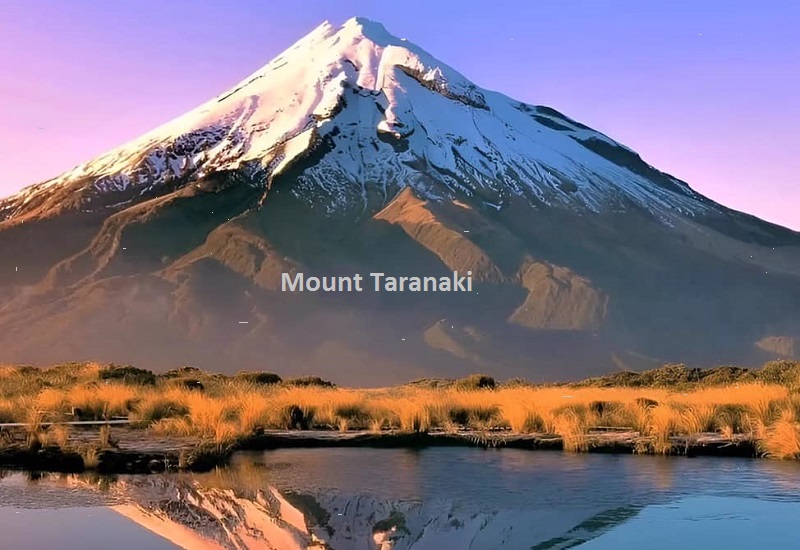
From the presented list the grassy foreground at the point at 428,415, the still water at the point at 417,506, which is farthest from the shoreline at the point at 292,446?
the still water at the point at 417,506

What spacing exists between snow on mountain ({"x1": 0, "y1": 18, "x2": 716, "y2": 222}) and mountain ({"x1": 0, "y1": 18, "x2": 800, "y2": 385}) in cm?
26

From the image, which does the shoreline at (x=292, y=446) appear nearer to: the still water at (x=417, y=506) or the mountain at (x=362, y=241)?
the still water at (x=417, y=506)

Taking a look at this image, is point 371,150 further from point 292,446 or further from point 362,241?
point 292,446

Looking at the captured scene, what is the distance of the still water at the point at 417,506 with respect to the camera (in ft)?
23.9

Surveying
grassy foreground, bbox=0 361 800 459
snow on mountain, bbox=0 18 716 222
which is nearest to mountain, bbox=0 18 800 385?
snow on mountain, bbox=0 18 716 222

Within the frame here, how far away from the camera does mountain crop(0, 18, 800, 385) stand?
63625 mm

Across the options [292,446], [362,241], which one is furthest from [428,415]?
[362,241]

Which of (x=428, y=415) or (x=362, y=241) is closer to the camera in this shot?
(x=428, y=415)

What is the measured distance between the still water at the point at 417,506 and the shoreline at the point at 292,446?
493 mm

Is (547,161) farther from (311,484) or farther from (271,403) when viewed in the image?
(311,484)

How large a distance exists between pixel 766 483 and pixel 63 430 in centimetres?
814

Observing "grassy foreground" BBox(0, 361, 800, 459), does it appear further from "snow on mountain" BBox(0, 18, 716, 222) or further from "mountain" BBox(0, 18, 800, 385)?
"snow on mountain" BBox(0, 18, 716, 222)

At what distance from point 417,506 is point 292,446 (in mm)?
4924

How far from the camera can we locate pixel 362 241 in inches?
2886
